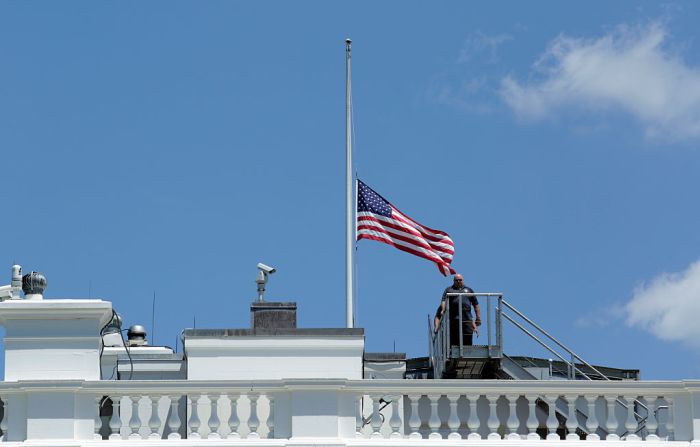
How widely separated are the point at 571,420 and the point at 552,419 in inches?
9.5

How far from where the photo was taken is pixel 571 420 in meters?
20.0

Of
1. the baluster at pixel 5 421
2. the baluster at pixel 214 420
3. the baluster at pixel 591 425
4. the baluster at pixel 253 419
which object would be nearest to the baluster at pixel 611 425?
the baluster at pixel 591 425

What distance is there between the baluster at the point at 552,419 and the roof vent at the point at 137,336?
368 inches

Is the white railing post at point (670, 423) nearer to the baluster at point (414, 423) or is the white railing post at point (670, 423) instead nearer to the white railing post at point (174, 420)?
the baluster at point (414, 423)

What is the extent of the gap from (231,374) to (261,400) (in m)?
2.04

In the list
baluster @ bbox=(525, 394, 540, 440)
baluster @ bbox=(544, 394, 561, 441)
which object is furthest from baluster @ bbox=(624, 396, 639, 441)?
baluster @ bbox=(525, 394, 540, 440)

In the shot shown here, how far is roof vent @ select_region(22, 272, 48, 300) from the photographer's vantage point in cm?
2105

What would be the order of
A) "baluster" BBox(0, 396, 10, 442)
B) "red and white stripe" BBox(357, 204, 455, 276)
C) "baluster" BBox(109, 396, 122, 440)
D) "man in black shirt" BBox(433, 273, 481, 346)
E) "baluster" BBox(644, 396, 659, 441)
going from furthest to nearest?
"red and white stripe" BBox(357, 204, 455, 276) < "man in black shirt" BBox(433, 273, 481, 346) < "baluster" BBox(644, 396, 659, 441) < "baluster" BBox(109, 396, 122, 440) < "baluster" BBox(0, 396, 10, 442)

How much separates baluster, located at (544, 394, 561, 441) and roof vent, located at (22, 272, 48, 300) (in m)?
6.22

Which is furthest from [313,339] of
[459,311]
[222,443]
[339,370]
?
[222,443]

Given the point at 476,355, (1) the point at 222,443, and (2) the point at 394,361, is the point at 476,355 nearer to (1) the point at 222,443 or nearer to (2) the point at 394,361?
(2) the point at 394,361

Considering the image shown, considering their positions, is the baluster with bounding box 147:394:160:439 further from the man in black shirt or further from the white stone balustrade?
the man in black shirt

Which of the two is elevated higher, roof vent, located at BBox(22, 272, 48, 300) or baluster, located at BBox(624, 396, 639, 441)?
roof vent, located at BBox(22, 272, 48, 300)

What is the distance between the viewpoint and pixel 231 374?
23.5 m
